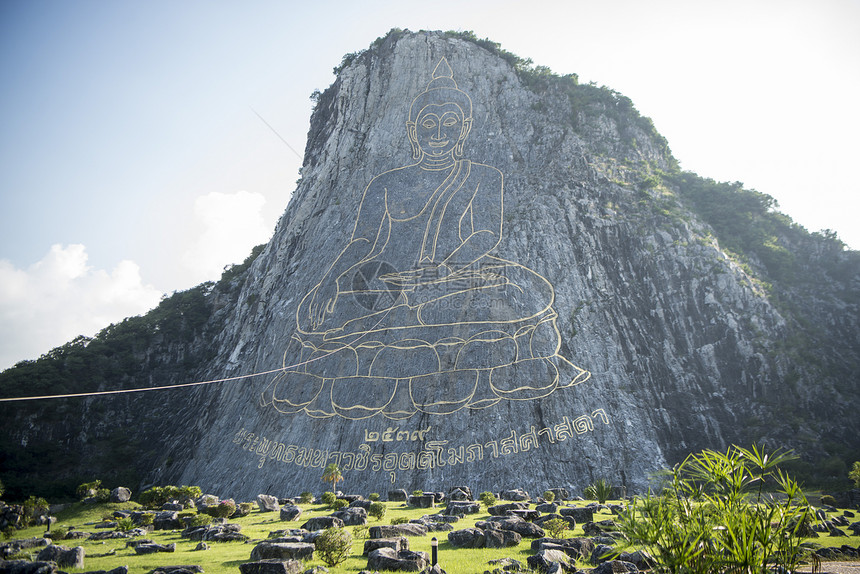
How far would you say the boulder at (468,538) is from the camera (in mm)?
12609

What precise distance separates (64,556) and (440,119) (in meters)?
32.2

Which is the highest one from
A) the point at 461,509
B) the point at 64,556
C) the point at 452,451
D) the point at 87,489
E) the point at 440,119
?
the point at 440,119

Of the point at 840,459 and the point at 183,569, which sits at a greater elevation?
the point at 840,459

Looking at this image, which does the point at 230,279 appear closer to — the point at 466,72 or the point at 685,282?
the point at 466,72

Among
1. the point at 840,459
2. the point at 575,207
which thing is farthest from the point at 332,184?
the point at 840,459

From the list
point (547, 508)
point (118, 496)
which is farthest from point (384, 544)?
point (118, 496)

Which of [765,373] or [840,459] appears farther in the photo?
[765,373]

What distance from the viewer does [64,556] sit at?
11.3m

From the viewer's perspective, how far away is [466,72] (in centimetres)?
3972

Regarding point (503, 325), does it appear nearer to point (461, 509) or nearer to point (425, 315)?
point (425, 315)

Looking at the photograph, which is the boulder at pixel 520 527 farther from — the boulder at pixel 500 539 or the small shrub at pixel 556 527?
the boulder at pixel 500 539

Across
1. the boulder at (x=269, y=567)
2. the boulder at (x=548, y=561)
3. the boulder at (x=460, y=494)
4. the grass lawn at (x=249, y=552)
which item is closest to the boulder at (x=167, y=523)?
the grass lawn at (x=249, y=552)

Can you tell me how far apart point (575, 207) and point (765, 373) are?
45.3ft

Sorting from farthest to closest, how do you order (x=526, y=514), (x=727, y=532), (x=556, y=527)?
(x=526, y=514) < (x=556, y=527) < (x=727, y=532)
